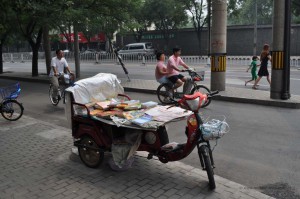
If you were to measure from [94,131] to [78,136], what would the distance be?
41 centimetres

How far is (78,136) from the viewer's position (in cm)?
525

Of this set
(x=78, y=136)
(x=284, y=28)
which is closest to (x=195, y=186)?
(x=78, y=136)

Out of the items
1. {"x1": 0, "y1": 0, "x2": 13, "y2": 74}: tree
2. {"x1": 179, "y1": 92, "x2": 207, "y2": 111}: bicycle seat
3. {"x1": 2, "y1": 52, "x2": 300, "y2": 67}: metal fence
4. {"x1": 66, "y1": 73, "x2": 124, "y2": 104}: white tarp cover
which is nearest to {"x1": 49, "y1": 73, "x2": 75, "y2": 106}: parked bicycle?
{"x1": 0, "y1": 0, "x2": 13, "y2": 74}: tree

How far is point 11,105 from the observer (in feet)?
28.6

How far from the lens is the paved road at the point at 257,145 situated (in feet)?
15.3

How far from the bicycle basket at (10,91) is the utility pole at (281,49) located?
273 inches

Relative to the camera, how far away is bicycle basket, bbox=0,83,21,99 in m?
8.80

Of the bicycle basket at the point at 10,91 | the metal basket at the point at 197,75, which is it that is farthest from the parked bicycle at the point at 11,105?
the metal basket at the point at 197,75

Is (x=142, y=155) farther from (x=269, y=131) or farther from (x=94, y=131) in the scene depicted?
(x=269, y=131)

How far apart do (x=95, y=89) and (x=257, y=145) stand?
2984 millimetres

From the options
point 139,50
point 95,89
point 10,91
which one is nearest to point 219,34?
point 10,91

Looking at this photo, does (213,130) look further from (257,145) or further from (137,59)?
(137,59)

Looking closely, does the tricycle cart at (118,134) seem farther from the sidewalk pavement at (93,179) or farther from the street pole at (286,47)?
the street pole at (286,47)

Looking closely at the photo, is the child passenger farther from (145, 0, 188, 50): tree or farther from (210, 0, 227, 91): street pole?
(145, 0, 188, 50): tree
